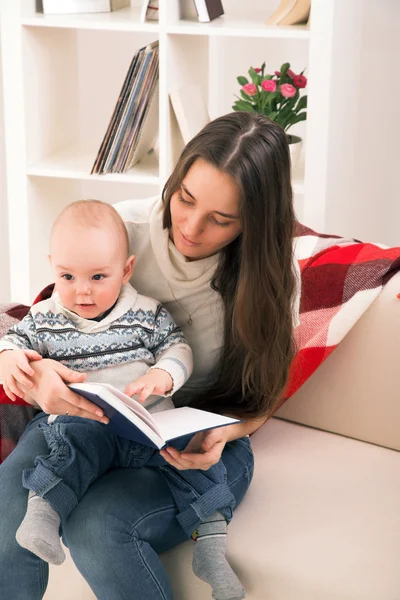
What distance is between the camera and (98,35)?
3109 mm

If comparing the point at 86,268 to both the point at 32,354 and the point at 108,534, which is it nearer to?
the point at 32,354

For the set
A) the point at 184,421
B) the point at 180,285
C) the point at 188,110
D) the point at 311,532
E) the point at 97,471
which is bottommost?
the point at 311,532

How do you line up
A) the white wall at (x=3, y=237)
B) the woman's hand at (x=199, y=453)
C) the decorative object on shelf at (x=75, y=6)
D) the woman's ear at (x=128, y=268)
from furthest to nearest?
1. the white wall at (x=3, y=237)
2. the decorative object on shelf at (x=75, y=6)
3. the woman's ear at (x=128, y=268)
4. the woman's hand at (x=199, y=453)

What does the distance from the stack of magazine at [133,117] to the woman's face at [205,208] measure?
1.01 meters

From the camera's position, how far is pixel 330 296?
1942 mm

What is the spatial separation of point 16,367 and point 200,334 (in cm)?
41

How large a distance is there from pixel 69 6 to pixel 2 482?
5.04 ft

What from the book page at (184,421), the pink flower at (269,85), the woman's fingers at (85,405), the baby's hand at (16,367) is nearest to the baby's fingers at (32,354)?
A: the baby's hand at (16,367)

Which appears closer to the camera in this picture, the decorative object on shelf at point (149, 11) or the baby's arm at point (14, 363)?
the baby's arm at point (14, 363)

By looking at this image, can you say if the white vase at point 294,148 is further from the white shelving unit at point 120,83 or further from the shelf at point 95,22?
the shelf at point 95,22

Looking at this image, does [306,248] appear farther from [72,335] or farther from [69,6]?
[69,6]

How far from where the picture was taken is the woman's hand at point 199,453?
60.6 inches

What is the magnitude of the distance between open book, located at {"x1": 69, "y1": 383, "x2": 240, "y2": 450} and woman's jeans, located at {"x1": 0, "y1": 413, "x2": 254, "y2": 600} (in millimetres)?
125

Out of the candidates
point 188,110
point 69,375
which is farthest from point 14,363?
point 188,110
